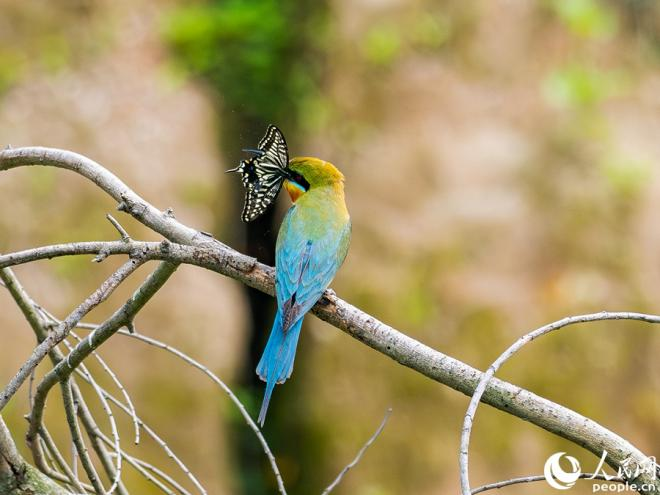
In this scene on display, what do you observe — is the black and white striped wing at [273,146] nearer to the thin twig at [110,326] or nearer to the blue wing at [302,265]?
the blue wing at [302,265]

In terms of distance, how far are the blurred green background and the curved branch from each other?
101 inches

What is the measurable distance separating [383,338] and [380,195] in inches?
138

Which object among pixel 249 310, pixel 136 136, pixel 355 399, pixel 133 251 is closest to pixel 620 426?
pixel 355 399

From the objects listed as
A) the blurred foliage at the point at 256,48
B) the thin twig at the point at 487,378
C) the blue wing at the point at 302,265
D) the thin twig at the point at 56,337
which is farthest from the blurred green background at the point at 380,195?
the thin twig at the point at 487,378

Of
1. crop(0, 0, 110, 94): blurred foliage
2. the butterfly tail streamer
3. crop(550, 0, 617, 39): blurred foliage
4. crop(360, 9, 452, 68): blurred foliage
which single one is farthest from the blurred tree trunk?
the butterfly tail streamer

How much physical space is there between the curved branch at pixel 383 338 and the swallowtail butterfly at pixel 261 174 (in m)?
0.20

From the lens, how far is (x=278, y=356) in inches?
77.3

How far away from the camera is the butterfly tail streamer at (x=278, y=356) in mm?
1927

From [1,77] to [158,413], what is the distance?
2.19 meters

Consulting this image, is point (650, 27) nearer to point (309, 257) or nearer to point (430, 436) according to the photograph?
point (430, 436)

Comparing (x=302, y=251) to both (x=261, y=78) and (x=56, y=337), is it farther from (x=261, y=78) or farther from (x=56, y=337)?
(x=261, y=78)

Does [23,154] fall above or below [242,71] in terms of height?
below

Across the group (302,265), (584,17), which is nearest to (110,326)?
(302,265)

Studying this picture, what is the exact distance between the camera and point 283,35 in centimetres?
534
